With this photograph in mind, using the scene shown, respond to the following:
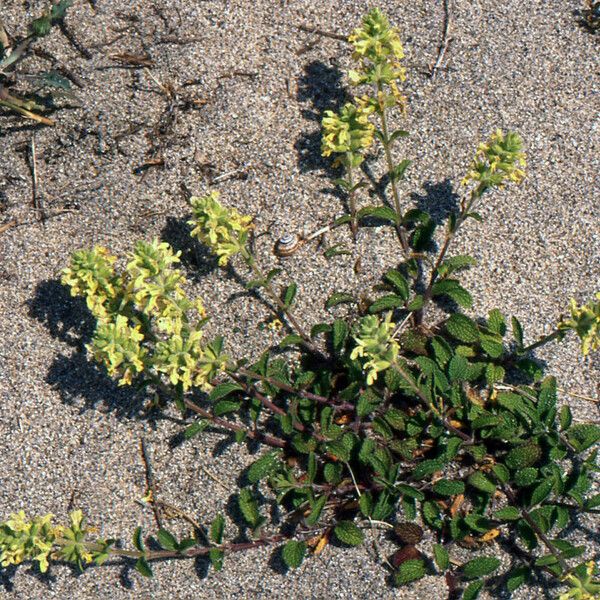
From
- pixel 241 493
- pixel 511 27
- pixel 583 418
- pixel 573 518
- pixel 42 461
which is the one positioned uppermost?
pixel 511 27

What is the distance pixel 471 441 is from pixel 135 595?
4.88 ft

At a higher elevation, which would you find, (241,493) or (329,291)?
(329,291)

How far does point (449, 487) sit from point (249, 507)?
787 millimetres

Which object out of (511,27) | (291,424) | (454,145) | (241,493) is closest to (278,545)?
(241,493)

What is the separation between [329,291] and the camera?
354 centimetres

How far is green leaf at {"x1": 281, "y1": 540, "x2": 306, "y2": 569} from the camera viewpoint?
3197mm

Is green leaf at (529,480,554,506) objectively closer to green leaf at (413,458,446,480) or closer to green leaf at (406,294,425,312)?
green leaf at (413,458,446,480)

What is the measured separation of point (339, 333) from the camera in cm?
337

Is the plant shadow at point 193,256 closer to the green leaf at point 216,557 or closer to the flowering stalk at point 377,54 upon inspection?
the flowering stalk at point 377,54

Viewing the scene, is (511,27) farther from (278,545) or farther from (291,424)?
(278,545)

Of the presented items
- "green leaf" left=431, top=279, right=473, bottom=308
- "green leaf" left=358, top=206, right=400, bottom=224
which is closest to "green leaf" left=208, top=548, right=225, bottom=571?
"green leaf" left=431, top=279, right=473, bottom=308

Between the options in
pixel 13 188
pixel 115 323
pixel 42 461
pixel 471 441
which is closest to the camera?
pixel 115 323

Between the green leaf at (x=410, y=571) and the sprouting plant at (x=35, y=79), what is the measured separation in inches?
96.1

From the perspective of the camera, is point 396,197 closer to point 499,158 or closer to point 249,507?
point 499,158
